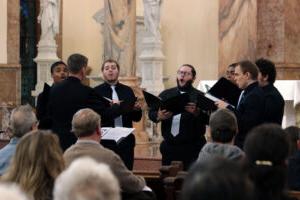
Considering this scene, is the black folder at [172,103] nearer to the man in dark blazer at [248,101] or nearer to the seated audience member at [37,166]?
the man in dark blazer at [248,101]

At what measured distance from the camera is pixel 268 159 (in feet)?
13.7

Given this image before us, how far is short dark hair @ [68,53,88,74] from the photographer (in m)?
8.22

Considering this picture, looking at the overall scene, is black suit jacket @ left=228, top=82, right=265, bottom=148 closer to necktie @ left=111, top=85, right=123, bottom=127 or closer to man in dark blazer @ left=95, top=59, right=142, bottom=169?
man in dark blazer @ left=95, top=59, right=142, bottom=169

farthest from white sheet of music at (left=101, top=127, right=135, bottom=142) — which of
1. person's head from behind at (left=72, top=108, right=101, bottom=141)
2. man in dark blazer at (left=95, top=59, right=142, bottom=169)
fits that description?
person's head from behind at (left=72, top=108, right=101, bottom=141)

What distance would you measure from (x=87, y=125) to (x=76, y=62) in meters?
2.02

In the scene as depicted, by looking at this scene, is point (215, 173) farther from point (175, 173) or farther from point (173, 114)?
point (173, 114)

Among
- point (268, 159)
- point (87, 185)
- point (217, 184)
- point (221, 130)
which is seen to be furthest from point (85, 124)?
point (217, 184)

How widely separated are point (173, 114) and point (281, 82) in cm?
319

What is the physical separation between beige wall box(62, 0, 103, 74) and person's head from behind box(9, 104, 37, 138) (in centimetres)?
1531

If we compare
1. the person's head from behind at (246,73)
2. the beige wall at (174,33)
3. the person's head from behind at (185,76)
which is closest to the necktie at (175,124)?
the person's head from behind at (185,76)

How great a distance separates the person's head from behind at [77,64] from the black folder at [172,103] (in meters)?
0.83

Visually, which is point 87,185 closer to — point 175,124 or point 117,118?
point 175,124

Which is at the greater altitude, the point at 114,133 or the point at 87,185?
the point at 87,185

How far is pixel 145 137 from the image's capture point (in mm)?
16828
